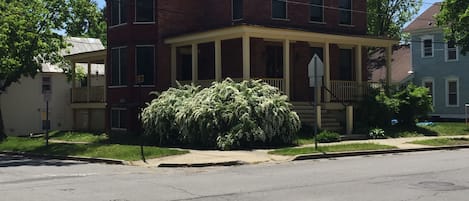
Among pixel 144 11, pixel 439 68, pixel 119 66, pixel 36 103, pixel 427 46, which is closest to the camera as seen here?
pixel 144 11

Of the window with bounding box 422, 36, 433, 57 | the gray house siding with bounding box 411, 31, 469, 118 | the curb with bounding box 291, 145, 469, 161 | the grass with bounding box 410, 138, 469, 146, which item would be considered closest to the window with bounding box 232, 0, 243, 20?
the grass with bounding box 410, 138, 469, 146

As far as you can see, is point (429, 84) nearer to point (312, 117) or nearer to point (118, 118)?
point (312, 117)

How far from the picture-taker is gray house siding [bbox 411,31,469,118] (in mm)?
41594

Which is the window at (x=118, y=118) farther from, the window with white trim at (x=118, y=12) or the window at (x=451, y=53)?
the window at (x=451, y=53)

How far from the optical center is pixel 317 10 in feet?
101

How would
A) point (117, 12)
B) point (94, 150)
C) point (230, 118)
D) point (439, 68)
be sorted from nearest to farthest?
1. point (230, 118)
2. point (94, 150)
3. point (117, 12)
4. point (439, 68)

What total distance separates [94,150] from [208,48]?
9864 millimetres

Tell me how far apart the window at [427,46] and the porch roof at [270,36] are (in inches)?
587

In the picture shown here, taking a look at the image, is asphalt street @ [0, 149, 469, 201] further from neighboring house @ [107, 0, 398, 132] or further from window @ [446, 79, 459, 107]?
window @ [446, 79, 459, 107]

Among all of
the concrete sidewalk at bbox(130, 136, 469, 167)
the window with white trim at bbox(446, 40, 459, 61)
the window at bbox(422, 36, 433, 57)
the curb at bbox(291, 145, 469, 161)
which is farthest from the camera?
the window at bbox(422, 36, 433, 57)

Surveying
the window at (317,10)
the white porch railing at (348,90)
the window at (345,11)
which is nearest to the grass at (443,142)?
the white porch railing at (348,90)

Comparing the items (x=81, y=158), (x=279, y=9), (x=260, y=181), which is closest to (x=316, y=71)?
(x=260, y=181)

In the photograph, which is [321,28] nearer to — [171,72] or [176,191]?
[171,72]

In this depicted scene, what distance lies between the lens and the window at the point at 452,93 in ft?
138
